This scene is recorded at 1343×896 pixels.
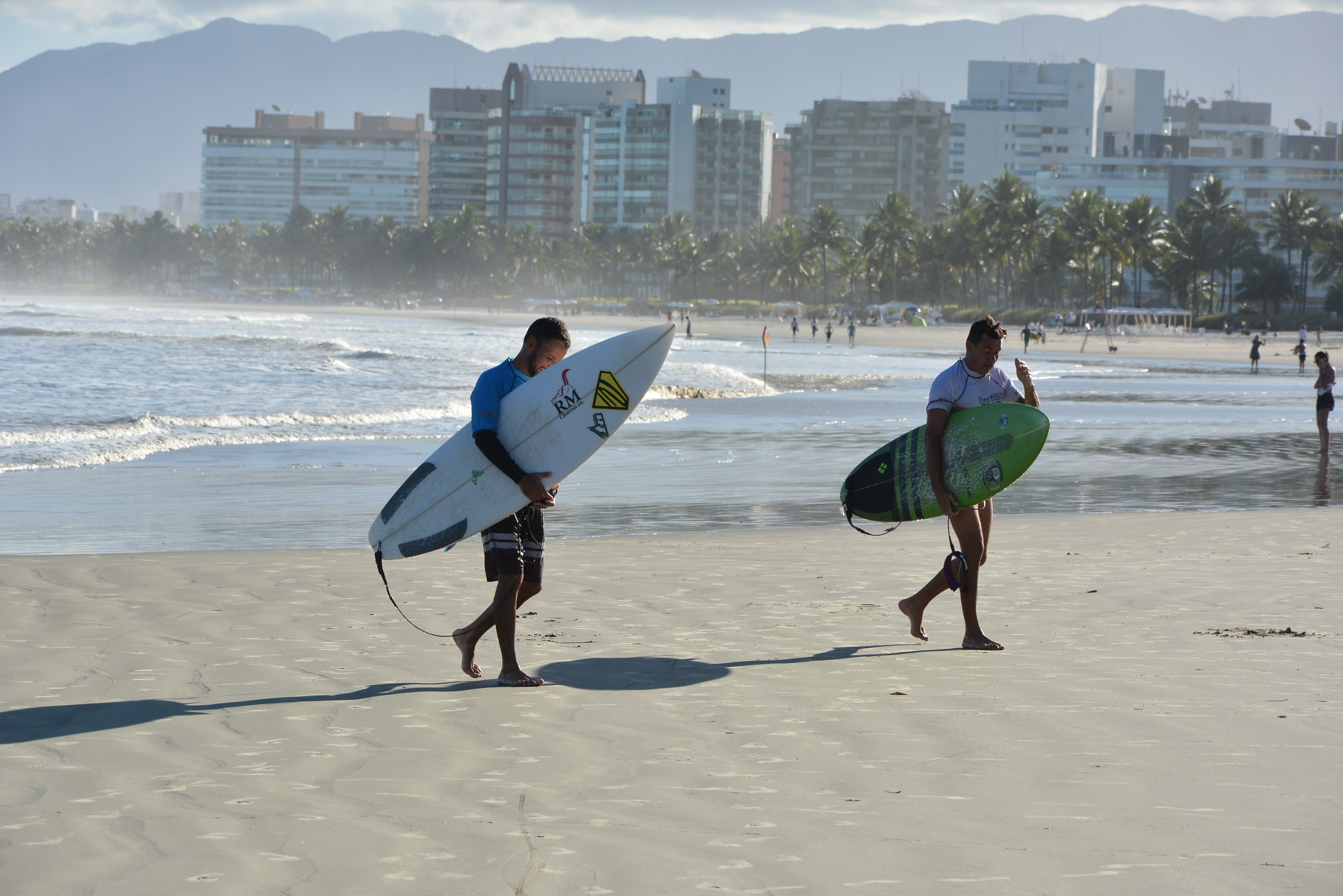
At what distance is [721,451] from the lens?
1728cm

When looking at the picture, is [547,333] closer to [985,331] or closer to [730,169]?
[985,331]

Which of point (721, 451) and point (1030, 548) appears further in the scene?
point (721, 451)

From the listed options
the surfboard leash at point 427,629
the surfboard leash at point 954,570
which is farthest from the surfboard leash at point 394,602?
the surfboard leash at point 954,570

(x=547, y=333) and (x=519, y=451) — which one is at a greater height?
(x=547, y=333)

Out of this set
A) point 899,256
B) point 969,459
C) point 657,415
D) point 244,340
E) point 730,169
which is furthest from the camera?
point 730,169

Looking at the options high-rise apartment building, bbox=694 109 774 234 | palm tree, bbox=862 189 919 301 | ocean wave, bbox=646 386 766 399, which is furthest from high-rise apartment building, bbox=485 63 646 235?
ocean wave, bbox=646 386 766 399

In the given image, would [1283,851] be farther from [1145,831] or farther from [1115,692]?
[1115,692]

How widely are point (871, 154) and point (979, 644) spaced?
191786mm

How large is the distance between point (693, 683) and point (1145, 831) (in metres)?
2.19

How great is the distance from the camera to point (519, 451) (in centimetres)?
550

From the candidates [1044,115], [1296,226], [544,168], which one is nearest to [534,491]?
[1296,226]

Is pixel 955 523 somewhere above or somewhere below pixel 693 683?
above

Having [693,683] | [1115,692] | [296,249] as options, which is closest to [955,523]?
[1115,692]

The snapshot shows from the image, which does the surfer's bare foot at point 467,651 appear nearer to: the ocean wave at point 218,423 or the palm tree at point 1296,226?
the ocean wave at point 218,423
